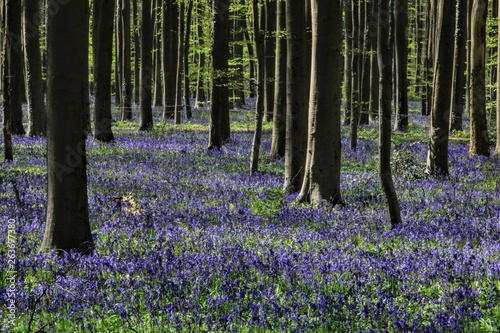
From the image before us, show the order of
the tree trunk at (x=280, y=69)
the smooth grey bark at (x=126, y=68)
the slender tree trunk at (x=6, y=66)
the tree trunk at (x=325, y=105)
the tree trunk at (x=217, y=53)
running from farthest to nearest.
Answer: the smooth grey bark at (x=126, y=68) → the tree trunk at (x=217, y=53) → the tree trunk at (x=280, y=69) → the slender tree trunk at (x=6, y=66) → the tree trunk at (x=325, y=105)

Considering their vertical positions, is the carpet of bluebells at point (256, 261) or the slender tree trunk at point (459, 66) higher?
the slender tree trunk at point (459, 66)

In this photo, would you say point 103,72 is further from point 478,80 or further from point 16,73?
point 478,80

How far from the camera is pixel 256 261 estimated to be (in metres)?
6.14

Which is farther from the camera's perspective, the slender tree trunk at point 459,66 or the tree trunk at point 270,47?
the tree trunk at point 270,47

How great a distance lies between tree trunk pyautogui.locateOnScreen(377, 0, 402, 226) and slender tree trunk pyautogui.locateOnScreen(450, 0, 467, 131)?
1004cm

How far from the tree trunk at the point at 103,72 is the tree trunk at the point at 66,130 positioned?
13.6 m

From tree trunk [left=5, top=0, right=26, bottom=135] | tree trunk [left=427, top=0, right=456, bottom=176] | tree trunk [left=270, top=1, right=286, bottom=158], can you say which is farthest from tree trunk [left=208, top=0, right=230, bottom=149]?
tree trunk [left=5, top=0, right=26, bottom=135]

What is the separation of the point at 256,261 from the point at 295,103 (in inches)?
253

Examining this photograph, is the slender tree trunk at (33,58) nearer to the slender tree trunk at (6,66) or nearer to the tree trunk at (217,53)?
the slender tree trunk at (6,66)

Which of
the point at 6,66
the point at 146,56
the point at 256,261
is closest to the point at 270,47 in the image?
the point at 146,56

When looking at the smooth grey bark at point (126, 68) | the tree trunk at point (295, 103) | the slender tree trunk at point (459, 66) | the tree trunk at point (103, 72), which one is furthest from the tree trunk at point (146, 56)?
the tree trunk at point (295, 103)

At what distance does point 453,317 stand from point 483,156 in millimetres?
13406

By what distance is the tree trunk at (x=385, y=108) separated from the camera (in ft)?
26.8

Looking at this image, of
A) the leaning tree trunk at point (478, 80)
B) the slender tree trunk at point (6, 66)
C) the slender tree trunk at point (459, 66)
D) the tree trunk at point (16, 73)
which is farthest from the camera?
the slender tree trunk at point (459, 66)
